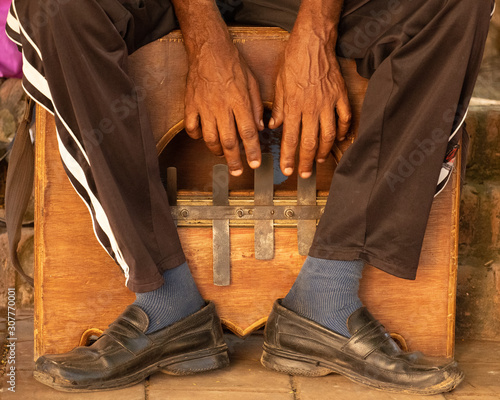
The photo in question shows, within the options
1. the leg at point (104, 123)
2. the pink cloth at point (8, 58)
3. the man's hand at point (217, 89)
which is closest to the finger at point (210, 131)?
the man's hand at point (217, 89)

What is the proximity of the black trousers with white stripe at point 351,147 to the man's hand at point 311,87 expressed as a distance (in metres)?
0.08

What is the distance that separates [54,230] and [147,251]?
0.91 feet

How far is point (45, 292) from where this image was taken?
1409mm

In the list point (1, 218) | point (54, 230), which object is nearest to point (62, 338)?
point (54, 230)

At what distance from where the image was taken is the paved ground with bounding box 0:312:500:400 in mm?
1229

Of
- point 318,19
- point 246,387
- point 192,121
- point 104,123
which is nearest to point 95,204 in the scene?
point 104,123

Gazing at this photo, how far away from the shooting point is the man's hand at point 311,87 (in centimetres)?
132

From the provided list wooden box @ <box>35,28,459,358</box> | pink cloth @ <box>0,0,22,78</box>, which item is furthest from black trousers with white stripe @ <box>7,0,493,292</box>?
pink cloth @ <box>0,0,22,78</box>

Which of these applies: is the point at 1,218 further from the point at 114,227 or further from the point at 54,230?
the point at 114,227

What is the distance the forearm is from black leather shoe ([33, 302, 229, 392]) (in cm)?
57

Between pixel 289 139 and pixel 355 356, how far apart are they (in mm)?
467

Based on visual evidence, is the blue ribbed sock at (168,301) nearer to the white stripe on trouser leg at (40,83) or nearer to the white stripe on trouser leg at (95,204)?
the white stripe on trouser leg at (95,204)

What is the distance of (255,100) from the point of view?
1361 millimetres

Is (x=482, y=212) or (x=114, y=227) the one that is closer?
(x=114, y=227)
